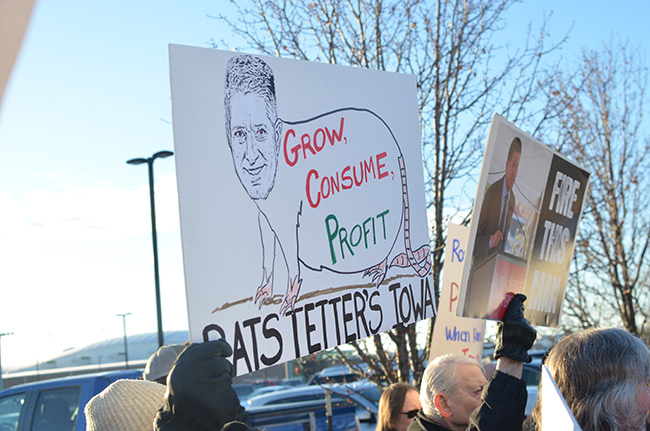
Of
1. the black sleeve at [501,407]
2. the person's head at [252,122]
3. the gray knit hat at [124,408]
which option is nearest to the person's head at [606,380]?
the black sleeve at [501,407]

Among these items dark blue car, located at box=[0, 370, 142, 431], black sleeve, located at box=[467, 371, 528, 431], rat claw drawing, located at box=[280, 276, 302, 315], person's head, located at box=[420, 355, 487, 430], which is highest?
rat claw drawing, located at box=[280, 276, 302, 315]

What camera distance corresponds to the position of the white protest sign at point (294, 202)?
8.21ft

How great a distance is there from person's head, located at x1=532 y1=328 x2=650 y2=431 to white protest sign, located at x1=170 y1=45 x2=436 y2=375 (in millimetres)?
1043

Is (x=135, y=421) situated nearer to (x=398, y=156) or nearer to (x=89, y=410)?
(x=89, y=410)

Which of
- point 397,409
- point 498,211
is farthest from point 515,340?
point 397,409

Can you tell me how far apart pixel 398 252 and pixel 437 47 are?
4363mm

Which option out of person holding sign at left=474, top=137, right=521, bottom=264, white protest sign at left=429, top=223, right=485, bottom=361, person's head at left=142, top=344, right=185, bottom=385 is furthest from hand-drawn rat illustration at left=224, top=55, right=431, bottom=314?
white protest sign at left=429, top=223, right=485, bottom=361

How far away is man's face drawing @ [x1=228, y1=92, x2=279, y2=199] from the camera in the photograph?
2.67 m

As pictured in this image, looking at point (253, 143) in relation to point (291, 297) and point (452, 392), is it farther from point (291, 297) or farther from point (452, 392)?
point (452, 392)

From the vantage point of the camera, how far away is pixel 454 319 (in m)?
5.24

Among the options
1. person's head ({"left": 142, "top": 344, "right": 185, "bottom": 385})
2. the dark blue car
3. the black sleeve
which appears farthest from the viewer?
the dark blue car

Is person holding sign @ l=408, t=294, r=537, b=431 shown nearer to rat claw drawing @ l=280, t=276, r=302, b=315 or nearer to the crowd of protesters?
the crowd of protesters

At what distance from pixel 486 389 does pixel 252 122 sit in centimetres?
131

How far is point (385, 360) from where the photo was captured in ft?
23.2
